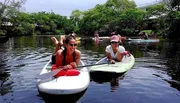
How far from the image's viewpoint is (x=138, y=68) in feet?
43.8

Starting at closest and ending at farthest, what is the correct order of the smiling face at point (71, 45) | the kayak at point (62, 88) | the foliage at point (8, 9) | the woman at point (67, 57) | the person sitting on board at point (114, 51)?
the kayak at point (62, 88) < the smiling face at point (71, 45) < the woman at point (67, 57) < the person sitting on board at point (114, 51) < the foliage at point (8, 9)

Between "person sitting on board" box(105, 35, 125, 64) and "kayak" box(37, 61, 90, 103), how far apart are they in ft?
13.0

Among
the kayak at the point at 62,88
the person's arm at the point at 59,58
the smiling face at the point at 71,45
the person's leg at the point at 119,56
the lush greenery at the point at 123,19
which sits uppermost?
the lush greenery at the point at 123,19

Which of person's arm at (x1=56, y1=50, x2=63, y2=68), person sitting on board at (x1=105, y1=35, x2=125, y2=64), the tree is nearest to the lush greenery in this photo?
the tree

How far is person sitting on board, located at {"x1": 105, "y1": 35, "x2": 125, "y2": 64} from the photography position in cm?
1195

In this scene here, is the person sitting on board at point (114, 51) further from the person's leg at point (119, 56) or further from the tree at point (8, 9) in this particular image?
the tree at point (8, 9)

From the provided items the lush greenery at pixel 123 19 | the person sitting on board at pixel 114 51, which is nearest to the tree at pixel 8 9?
the lush greenery at pixel 123 19

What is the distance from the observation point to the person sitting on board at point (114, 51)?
11945mm

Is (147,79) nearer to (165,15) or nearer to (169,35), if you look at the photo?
(169,35)

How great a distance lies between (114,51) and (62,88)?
525cm

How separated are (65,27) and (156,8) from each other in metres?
46.7

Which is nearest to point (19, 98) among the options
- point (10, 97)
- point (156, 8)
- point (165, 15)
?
point (10, 97)

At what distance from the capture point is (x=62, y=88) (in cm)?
745

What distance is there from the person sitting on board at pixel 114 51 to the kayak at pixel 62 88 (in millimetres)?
3963
